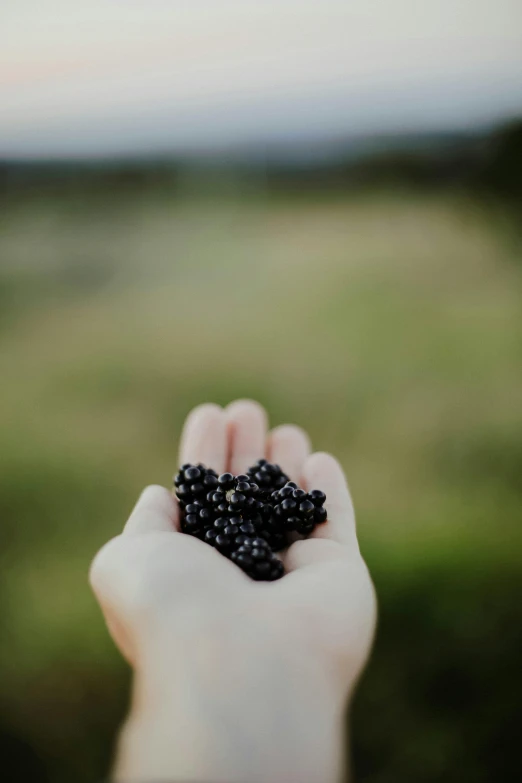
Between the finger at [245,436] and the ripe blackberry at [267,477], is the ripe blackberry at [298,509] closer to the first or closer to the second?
the ripe blackberry at [267,477]

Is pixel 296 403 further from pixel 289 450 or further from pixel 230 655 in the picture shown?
pixel 230 655

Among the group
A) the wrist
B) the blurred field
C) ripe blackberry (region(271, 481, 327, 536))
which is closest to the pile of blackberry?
ripe blackberry (region(271, 481, 327, 536))

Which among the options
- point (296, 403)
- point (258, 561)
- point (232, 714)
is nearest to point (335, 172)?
point (296, 403)

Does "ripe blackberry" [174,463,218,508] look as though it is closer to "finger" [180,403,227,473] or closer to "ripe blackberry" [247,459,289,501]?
"ripe blackberry" [247,459,289,501]

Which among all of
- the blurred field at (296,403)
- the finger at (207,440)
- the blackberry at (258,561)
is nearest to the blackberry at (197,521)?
the blackberry at (258,561)

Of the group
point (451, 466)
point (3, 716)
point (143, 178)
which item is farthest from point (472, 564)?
point (143, 178)

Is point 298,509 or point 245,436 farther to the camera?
point 245,436
